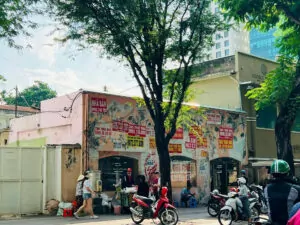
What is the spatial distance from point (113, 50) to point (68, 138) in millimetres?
5345

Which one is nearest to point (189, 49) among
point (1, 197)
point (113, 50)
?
point (113, 50)

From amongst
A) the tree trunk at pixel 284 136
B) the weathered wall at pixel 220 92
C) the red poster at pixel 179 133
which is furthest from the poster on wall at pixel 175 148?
the tree trunk at pixel 284 136

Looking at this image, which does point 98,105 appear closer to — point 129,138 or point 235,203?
point 129,138

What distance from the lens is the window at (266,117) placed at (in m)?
24.3

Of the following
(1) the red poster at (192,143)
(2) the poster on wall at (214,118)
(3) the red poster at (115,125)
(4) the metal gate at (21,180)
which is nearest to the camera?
(4) the metal gate at (21,180)

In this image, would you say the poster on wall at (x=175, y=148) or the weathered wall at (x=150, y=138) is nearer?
the weathered wall at (x=150, y=138)

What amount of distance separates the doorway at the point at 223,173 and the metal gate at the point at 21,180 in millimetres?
9154

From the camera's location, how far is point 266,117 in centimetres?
2481

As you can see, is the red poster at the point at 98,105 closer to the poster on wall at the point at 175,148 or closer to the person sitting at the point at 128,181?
the person sitting at the point at 128,181

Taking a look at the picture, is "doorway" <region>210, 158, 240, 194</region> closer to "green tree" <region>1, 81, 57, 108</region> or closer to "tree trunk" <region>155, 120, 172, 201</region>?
"tree trunk" <region>155, 120, 172, 201</region>

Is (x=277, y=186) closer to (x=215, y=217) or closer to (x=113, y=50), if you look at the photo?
(x=113, y=50)

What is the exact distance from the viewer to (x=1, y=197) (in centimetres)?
1442

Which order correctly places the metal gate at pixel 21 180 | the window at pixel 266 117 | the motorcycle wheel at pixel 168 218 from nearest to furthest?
the motorcycle wheel at pixel 168 218
the metal gate at pixel 21 180
the window at pixel 266 117

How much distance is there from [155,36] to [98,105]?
4802 mm
